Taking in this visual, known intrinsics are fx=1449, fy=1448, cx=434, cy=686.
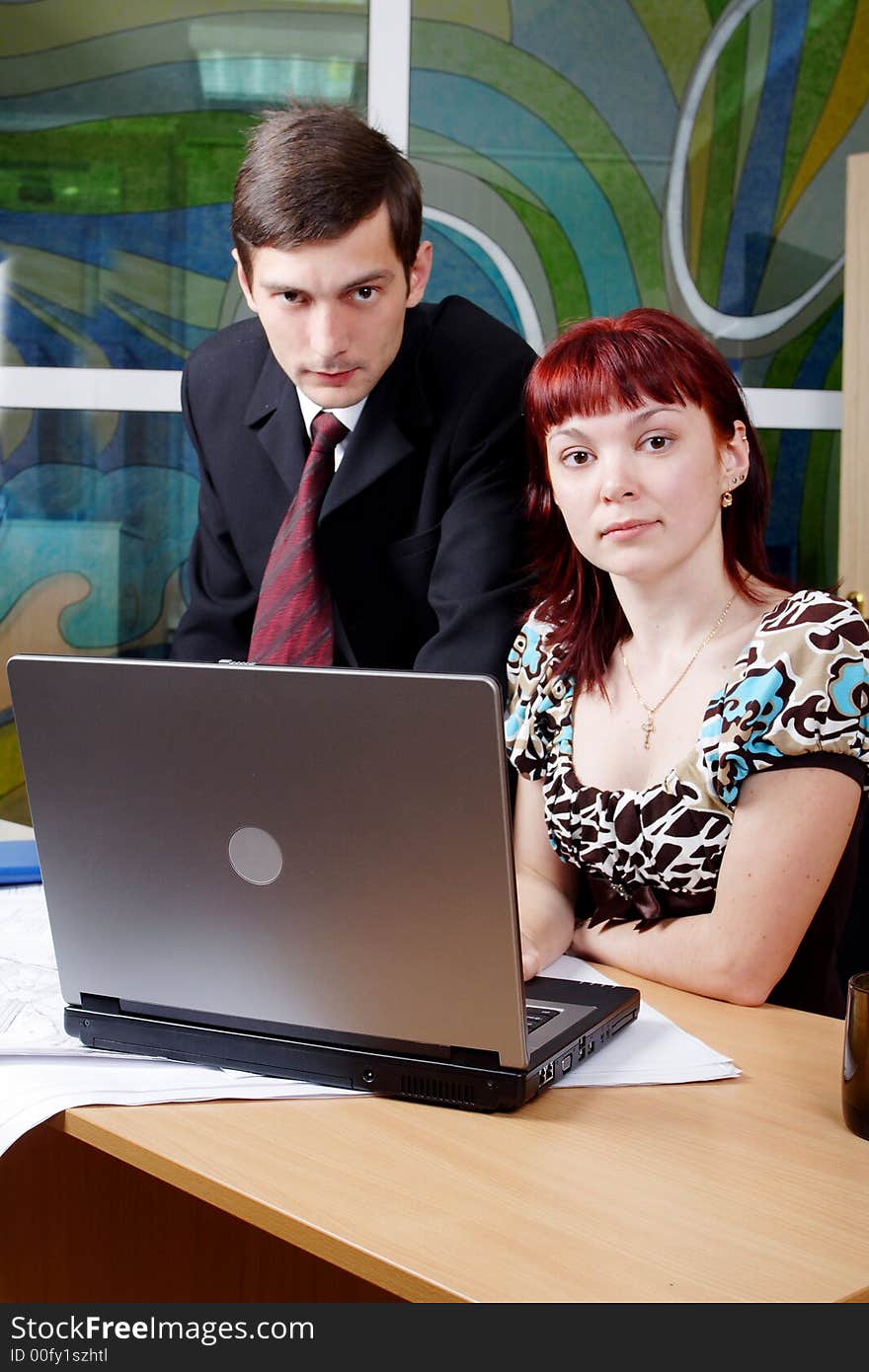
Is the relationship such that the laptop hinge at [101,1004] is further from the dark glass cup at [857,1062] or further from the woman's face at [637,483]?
the woman's face at [637,483]

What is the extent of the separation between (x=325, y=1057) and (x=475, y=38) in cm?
315

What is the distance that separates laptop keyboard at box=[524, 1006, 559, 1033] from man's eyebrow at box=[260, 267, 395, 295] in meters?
0.93

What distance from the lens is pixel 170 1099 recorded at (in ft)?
3.15

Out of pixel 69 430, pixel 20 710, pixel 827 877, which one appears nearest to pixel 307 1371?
pixel 20 710

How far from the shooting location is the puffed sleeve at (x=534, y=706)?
153 centimetres

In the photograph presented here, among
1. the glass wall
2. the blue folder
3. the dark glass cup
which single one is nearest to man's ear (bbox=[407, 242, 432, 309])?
the blue folder

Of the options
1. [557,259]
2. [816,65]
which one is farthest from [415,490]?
[816,65]

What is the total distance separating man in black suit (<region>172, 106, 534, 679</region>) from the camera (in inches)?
66.0

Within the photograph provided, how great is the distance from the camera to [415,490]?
1.89 m

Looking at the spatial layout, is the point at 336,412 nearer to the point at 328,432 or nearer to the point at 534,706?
the point at 328,432

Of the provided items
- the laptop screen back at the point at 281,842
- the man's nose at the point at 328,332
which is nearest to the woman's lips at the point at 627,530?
the man's nose at the point at 328,332

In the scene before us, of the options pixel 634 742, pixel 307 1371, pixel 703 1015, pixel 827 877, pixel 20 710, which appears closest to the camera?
pixel 307 1371

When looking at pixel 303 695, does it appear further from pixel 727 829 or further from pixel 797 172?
pixel 797 172

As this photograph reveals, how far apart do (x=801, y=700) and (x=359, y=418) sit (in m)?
0.79
